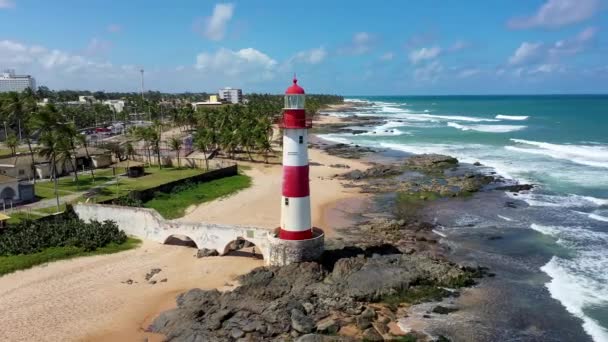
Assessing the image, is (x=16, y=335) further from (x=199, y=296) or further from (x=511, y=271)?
(x=511, y=271)

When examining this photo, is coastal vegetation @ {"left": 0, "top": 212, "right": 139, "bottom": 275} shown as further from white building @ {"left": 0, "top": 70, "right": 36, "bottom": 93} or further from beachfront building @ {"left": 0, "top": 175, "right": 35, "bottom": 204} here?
white building @ {"left": 0, "top": 70, "right": 36, "bottom": 93}

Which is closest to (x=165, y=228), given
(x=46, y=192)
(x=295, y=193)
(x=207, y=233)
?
(x=207, y=233)

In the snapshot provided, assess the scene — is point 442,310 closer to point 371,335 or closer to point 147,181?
point 371,335

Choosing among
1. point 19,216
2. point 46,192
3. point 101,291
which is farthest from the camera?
point 46,192

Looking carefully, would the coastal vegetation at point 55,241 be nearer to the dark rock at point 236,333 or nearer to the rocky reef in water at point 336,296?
the rocky reef in water at point 336,296

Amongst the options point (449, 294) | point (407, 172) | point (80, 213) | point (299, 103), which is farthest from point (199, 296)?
point (407, 172)
